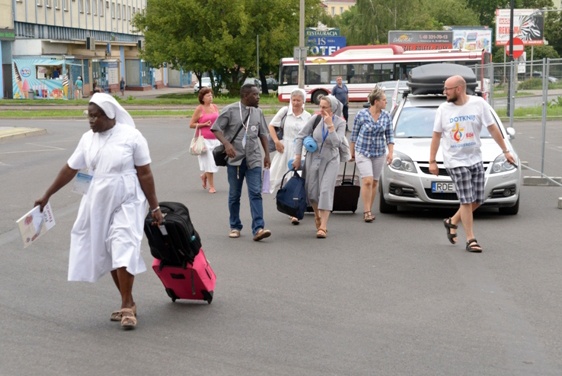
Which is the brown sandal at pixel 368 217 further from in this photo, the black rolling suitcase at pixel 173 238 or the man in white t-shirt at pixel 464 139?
the black rolling suitcase at pixel 173 238

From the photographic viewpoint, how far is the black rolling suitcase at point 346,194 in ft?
43.5

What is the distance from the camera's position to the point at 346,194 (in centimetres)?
1334

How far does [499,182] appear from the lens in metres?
12.7

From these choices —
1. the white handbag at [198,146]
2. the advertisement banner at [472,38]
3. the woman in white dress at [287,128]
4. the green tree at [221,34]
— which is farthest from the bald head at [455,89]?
the advertisement banner at [472,38]

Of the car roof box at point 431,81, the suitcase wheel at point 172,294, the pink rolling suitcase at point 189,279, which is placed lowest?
the suitcase wheel at point 172,294

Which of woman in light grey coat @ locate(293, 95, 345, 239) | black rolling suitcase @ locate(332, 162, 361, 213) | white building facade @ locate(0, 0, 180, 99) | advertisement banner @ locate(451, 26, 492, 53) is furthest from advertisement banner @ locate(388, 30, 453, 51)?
woman in light grey coat @ locate(293, 95, 345, 239)

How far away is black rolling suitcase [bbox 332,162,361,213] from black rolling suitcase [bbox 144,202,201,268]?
5.87 metres

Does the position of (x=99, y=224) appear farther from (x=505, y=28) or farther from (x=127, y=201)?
→ (x=505, y=28)

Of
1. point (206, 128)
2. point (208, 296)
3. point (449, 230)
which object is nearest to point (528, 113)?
point (206, 128)

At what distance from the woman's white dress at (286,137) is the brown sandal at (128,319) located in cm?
601

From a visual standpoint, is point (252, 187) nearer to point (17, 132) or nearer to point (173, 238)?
point (173, 238)

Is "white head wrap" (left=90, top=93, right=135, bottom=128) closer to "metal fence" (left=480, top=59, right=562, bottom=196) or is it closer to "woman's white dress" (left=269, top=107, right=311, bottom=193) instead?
"woman's white dress" (left=269, top=107, right=311, bottom=193)

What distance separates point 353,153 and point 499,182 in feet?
6.51

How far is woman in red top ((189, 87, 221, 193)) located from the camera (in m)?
16.4
